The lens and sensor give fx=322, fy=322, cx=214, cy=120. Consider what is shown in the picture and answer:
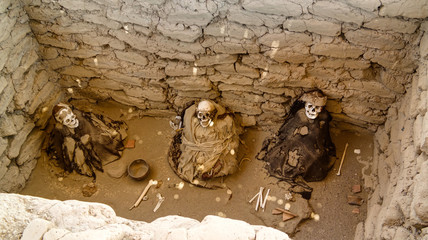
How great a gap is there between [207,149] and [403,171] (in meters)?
2.22

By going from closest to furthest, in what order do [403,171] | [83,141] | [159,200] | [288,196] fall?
[403,171] < [288,196] < [159,200] < [83,141]

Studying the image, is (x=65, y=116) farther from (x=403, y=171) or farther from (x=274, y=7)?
(x=403, y=171)

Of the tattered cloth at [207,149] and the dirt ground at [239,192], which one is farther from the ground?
the tattered cloth at [207,149]

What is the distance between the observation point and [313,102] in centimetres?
387

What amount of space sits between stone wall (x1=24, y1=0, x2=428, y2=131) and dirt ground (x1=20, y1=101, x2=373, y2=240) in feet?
1.72

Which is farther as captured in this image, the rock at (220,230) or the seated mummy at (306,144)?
the seated mummy at (306,144)

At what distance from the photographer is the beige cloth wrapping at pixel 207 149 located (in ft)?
13.7

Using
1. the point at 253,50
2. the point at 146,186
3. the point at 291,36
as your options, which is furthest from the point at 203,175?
the point at 291,36

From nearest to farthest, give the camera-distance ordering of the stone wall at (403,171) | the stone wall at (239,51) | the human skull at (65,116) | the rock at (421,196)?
the rock at (421,196) < the stone wall at (403,171) < the stone wall at (239,51) < the human skull at (65,116)

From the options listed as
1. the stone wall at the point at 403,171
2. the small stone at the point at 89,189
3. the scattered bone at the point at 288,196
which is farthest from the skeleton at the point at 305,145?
the small stone at the point at 89,189

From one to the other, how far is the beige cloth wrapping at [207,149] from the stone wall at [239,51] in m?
Answer: 0.43

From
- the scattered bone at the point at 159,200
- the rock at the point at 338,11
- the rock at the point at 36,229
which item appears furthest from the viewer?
the scattered bone at the point at 159,200

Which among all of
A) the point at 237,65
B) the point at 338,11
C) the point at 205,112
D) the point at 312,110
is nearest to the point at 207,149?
the point at 205,112

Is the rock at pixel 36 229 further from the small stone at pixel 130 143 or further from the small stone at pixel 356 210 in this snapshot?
the small stone at pixel 356 210
